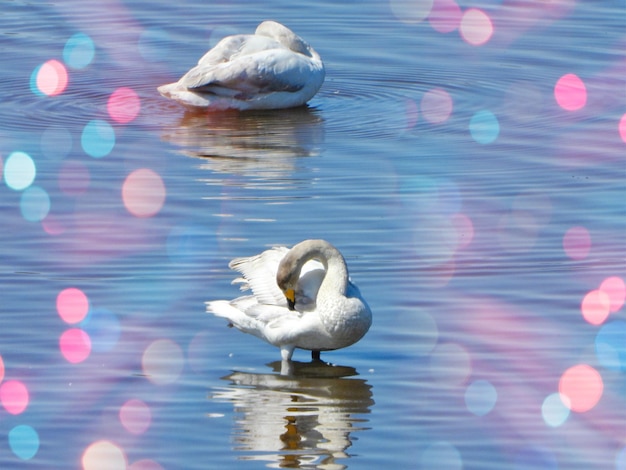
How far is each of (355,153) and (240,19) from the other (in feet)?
18.8

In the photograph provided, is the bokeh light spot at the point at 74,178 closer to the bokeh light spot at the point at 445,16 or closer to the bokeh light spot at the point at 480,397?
the bokeh light spot at the point at 480,397

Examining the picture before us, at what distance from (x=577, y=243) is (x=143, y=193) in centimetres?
324

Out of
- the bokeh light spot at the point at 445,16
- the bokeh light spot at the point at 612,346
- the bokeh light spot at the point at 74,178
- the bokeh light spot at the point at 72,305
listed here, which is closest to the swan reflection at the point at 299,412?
the bokeh light spot at the point at 72,305

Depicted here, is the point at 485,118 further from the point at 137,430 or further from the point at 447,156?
the point at 137,430

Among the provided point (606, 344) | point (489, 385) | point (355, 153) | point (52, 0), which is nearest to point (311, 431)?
point (489, 385)

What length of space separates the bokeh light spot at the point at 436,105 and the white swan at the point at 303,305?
488 cm

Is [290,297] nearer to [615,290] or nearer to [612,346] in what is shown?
[612,346]

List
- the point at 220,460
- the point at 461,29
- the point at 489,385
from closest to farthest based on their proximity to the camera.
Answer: the point at 220,460 < the point at 489,385 < the point at 461,29

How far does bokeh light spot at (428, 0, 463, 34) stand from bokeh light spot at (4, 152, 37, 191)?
6.32 m

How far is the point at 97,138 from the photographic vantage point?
13.7 m

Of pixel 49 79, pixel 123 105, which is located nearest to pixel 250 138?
pixel 123 105

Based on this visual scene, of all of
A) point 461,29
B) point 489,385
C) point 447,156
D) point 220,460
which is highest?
point 461,29

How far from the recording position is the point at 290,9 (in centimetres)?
1891

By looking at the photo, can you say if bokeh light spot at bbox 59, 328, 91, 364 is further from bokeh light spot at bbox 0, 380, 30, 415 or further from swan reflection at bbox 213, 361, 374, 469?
swan reflection at bbox 213, 361, 374, 469
